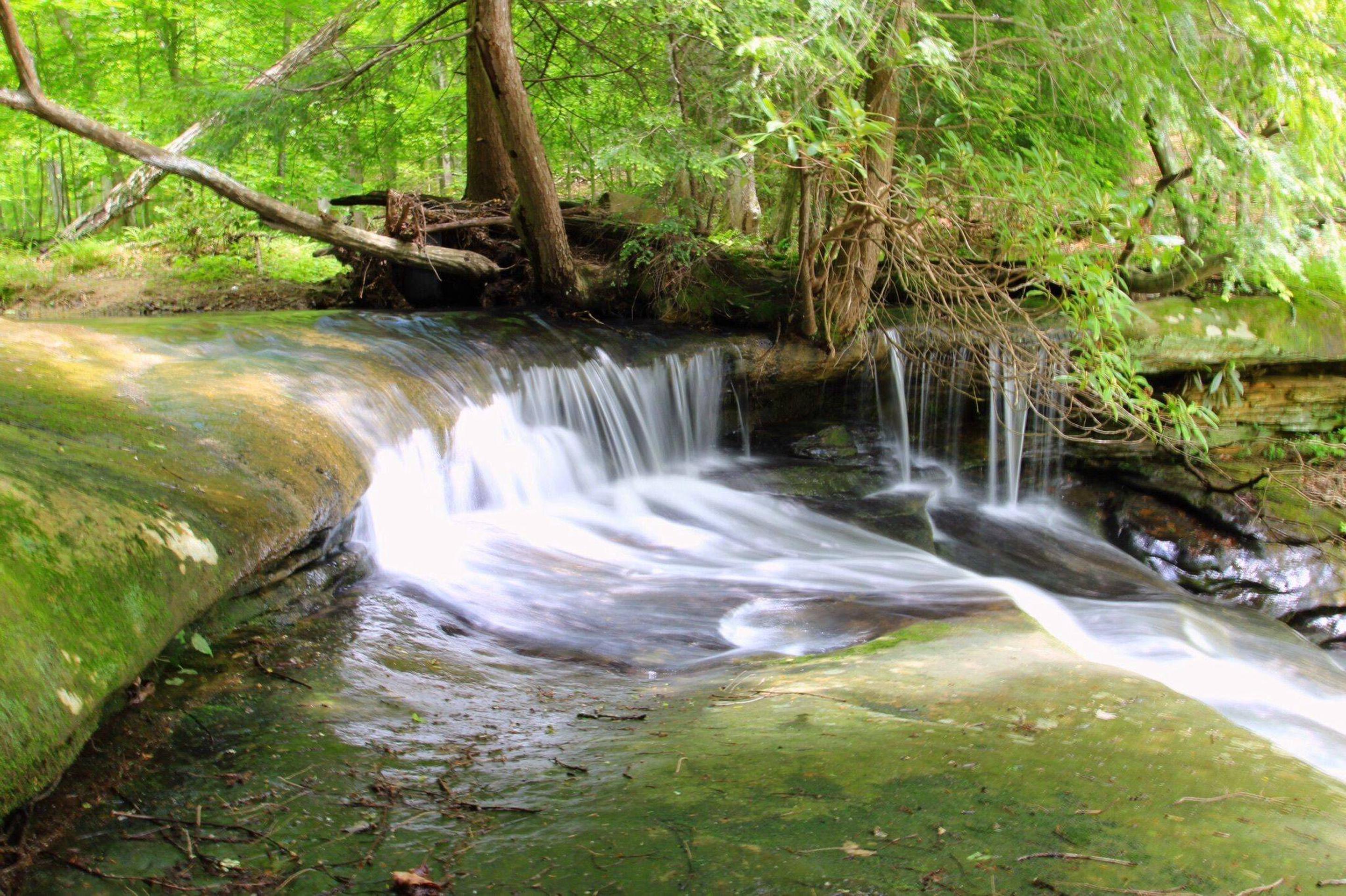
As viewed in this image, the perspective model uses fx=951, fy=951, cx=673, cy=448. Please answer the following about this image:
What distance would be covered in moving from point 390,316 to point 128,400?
13.4 ft

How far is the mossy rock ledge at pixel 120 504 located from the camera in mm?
2701

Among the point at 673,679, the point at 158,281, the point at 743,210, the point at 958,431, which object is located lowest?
the point at 673,679

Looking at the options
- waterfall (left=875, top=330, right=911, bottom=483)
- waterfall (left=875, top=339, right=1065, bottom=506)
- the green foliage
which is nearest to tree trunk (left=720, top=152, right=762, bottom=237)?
waterfall (left=875, top=330, right=911, bottom=483)

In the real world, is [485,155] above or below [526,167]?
above

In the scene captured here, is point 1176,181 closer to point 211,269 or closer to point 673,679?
point 673,679

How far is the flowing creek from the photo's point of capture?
2498mm

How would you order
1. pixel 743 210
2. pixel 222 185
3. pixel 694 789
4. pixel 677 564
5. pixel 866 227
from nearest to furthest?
pixel 694 789
pixel 677 564
pixel 866 227
pixel 222 185
pixel 743 210

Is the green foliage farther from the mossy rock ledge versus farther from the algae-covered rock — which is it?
the algae-covered rock

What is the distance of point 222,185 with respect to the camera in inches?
309

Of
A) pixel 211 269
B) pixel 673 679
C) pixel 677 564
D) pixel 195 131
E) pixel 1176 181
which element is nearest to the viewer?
pixel 673 679

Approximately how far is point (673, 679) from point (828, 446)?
5209 millimetres

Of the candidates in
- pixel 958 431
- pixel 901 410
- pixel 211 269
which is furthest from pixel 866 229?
pixel 211 269

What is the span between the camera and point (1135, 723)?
349cm

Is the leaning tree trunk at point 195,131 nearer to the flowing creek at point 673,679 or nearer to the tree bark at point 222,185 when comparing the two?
the tree bark at point 222,185
